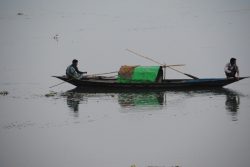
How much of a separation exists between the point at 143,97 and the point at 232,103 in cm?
318

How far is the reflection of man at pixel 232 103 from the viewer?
14.7 metres

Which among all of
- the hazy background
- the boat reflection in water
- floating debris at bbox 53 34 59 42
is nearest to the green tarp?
the boat reflection in water

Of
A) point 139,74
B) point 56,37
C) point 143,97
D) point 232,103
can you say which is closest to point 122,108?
point 143,97

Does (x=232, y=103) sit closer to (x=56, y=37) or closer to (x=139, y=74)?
(x=139, y=74)

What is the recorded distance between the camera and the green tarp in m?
18.7

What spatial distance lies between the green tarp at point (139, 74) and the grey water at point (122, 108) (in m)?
0.73

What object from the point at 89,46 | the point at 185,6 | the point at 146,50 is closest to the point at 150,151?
the point at 146,50

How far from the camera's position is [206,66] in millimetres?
25219

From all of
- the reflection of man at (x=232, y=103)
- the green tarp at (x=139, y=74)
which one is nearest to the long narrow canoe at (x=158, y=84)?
the green tarp at (x=139, y=74)

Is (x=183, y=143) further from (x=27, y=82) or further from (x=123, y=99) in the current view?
(x=27, y=82)

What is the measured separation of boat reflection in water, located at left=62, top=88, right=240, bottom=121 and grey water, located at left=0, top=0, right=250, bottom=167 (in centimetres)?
4

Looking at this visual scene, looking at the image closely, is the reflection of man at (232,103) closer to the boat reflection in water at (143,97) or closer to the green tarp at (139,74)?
the boat reflection in water at (143,97)

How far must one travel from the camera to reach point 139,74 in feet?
62.0

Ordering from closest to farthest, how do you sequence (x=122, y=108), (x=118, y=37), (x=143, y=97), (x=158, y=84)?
(x=122, y=108) < (x=143, y=97) < (x=158, y=84) < (x=118, y=37)
